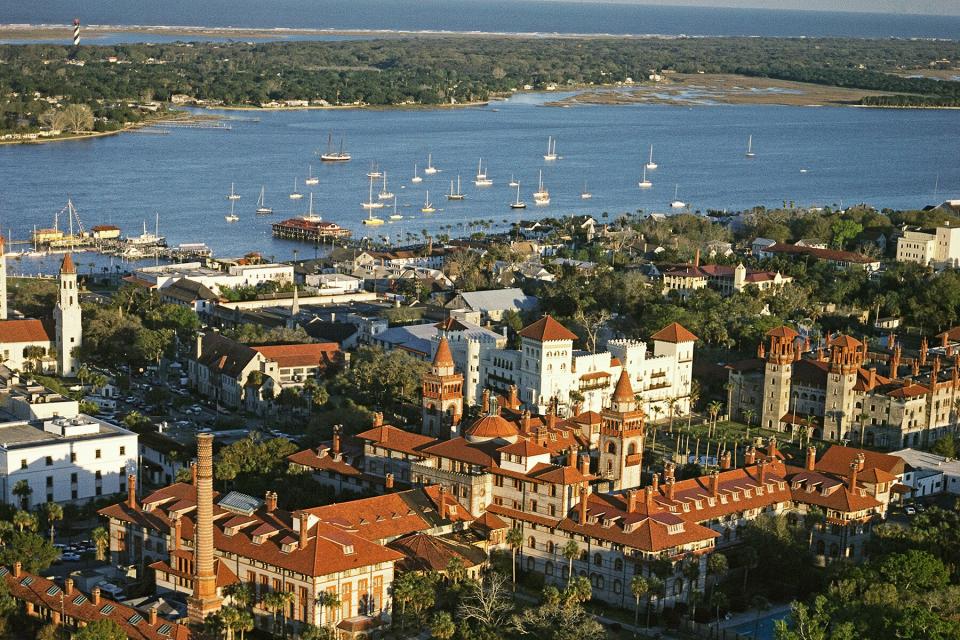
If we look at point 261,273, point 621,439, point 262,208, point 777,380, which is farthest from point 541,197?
point 621,439

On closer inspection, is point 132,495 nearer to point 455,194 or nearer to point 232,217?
point 232,217

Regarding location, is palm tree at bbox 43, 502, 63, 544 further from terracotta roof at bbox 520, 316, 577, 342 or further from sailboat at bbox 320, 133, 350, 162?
sailboat at bbox 320, 133, 350, 162

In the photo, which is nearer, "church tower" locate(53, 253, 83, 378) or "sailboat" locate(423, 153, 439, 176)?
"church tower" locate(53, 253, 83, 378)

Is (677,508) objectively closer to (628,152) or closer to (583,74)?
(628,152)

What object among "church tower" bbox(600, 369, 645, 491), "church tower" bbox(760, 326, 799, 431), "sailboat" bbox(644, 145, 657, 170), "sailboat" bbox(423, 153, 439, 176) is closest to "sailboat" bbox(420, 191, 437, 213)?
"sailboat" bbox(423, 153, 439, 176)

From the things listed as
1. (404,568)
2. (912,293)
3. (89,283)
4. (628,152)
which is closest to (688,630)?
(404,568)

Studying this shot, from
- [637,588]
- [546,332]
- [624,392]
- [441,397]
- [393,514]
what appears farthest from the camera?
[546,332]

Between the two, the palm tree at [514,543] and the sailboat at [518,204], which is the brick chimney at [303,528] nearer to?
the palm tree at [514,543]
